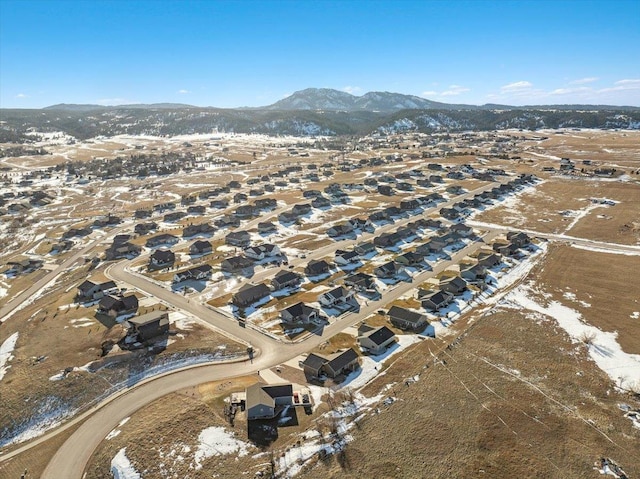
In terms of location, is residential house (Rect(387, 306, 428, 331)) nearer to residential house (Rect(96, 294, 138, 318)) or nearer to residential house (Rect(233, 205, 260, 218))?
residential house (Rect(96, 294, 138, 318))

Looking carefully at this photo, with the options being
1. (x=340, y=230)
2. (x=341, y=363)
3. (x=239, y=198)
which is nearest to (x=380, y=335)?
(x=341, y=363)

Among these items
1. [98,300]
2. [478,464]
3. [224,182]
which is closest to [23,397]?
[98,300]

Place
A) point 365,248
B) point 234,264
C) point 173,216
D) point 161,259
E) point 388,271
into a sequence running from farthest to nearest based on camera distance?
point 173,216, point 365,248, point 161,259, point 234,264, point 388,271

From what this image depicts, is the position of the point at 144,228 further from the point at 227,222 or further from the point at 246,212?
the point at 246,212

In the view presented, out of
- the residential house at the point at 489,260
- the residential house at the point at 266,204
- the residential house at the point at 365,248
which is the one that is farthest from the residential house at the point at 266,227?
the residential house at the point at 489,260

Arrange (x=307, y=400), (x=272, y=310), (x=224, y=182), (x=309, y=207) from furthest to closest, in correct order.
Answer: (x=224, y=182)
(x=309, y=207)
(x=272, y=310)
(x=307, y=400)

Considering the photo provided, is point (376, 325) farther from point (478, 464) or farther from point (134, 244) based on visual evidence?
point (134, 244)
